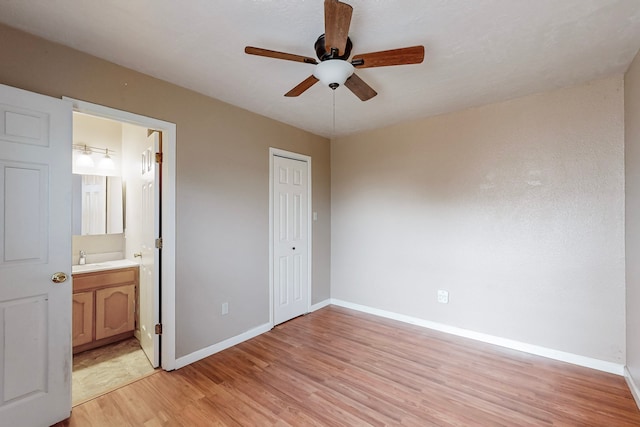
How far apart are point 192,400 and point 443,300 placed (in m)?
2.66

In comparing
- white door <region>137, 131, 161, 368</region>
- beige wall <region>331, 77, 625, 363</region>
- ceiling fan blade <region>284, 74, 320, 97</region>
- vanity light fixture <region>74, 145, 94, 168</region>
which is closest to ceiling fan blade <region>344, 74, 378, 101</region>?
ceiling fan blade <region>284, 74, 320, 97</region>

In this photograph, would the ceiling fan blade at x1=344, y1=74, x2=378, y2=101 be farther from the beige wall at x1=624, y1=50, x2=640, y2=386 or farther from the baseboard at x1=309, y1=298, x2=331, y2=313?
the baseboard at x1=309, y1=298, x2=331, y2=313

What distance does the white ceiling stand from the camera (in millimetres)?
1567

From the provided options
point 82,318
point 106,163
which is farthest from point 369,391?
point 106,163

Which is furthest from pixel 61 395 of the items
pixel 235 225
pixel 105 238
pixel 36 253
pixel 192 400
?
pixel 105 238

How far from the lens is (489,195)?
2.96 m

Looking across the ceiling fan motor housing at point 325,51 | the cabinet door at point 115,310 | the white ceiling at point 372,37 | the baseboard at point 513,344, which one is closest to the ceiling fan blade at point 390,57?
the ceiling fan motor housing at point 325,51

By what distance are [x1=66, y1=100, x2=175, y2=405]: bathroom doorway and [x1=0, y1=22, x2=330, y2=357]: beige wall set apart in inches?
4.8

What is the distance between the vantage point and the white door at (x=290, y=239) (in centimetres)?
347

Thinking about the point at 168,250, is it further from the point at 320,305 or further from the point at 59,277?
the point at 320,305

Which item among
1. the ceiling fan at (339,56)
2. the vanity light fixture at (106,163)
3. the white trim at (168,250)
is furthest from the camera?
the vanity light fixture at (106,163)

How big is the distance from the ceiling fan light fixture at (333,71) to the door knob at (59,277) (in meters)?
2.07

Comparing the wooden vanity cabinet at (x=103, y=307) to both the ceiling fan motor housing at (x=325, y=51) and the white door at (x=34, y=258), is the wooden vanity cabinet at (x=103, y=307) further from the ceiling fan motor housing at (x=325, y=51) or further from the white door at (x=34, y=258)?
the ceiling fan motor housing at (x=325, y=51)

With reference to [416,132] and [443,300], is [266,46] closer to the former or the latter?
[416,132]
